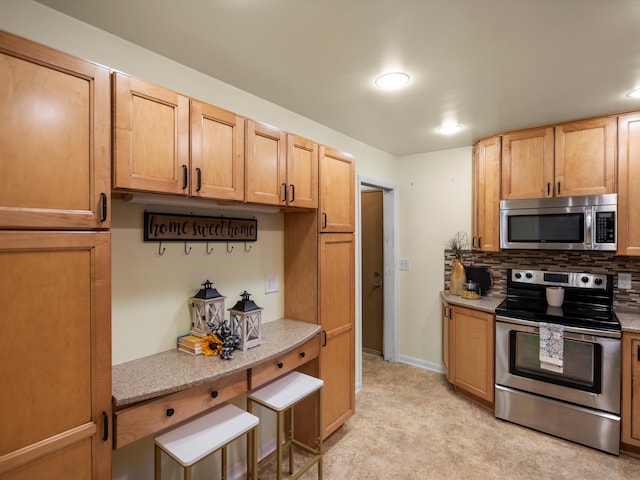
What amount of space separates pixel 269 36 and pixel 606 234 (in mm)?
2930

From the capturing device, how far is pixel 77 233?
1.17 m

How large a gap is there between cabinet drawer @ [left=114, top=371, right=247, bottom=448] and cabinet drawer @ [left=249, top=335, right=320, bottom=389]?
0.29ft

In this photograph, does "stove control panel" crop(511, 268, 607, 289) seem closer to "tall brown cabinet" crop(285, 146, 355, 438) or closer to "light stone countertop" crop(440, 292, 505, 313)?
"light stone countertop" crop(440, 292, 505, 313)

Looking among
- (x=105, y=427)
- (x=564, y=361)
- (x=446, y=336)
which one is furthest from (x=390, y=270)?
(x=105, y=427)

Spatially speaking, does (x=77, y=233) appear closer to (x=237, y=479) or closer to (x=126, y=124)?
(x=126, y=124)

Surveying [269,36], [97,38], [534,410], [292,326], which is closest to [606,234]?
[534,410]

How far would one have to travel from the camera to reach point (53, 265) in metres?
1.12

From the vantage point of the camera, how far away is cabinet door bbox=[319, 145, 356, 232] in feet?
7.75

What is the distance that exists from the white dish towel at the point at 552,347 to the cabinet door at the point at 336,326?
4.90ft

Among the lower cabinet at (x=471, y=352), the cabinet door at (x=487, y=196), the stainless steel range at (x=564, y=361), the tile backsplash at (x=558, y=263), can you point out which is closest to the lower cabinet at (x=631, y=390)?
the stainless steel range at (x=564, y=361)

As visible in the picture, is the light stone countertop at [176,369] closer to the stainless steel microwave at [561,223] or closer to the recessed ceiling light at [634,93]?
the stainless steel microwave at [561,223]

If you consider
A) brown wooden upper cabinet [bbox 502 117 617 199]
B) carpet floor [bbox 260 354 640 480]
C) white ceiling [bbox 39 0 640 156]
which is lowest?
carpet floor [bbox 260 354 640 480]

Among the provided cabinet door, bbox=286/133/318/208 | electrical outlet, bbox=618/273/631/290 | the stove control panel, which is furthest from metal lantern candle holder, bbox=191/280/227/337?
electrical outlet, bbox=618/273/631/290

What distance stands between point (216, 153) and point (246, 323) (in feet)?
3.07
